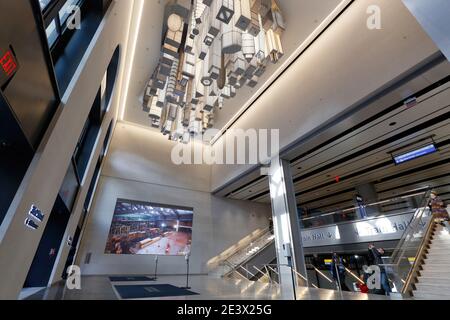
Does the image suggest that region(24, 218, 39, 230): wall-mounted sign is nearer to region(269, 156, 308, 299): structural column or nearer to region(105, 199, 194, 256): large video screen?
region(269, 156, 308, 299): structural column

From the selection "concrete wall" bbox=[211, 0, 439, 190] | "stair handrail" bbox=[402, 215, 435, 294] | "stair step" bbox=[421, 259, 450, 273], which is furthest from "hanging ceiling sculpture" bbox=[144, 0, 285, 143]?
"stair step" bbox=[421, 259, 450, 273]

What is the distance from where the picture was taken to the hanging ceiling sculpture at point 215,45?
477 cm

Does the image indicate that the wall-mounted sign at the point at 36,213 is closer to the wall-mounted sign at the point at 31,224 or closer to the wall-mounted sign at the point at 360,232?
the wall-mounted sign at the point at 31,224

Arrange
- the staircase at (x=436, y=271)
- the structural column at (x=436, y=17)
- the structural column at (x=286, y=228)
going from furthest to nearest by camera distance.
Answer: the structural column at (x=286, y=228)
the staircase at (x=436, y=271)
the structural column at (x=436, y=17)

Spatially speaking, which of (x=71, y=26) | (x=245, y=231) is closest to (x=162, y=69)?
(x=71, y=26)

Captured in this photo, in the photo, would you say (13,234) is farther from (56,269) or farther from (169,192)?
(169,192)

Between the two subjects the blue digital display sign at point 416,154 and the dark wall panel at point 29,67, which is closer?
the dark wall panel at point 29,67

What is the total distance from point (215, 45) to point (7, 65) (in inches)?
203

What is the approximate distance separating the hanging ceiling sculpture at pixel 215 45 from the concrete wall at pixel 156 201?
188 inches

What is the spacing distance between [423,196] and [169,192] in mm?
11413

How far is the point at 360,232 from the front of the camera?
9.40m

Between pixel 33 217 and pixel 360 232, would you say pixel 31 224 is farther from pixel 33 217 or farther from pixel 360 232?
pixel 360 232

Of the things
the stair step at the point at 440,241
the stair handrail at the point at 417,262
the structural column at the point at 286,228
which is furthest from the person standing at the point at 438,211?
the structural column at the point at 286,228

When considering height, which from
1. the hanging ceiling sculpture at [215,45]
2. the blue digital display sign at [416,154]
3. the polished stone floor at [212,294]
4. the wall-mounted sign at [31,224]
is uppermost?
the hanging ceiling sculpture at [215,45]
